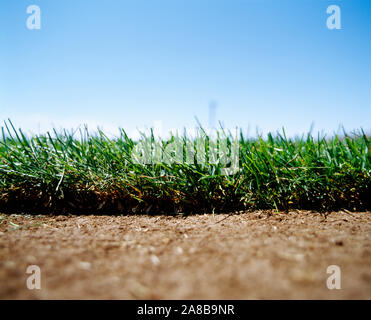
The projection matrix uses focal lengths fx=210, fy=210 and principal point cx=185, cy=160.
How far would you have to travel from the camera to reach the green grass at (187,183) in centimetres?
133

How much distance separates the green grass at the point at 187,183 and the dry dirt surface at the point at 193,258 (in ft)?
0.60

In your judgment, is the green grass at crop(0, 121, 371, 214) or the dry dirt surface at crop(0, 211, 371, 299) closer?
the dry dirt surface at crop(0, 211, 371, 299)

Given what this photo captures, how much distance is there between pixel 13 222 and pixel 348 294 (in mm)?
1601

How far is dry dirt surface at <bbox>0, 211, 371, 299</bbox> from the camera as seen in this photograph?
0.55 meters

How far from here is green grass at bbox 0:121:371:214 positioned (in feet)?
4.38

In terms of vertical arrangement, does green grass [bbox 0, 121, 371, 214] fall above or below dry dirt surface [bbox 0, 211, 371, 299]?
above

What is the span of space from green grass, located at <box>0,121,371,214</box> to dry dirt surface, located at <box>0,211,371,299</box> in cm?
18

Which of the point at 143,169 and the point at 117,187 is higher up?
the point at 143,169

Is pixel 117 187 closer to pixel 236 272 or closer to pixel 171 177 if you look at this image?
pixel 171 177

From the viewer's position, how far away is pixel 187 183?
1381 millimetres

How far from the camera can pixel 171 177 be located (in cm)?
141

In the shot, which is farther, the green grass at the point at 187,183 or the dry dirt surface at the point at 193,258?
the green grass at the point at 187,183

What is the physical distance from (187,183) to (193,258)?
0.68 meters
